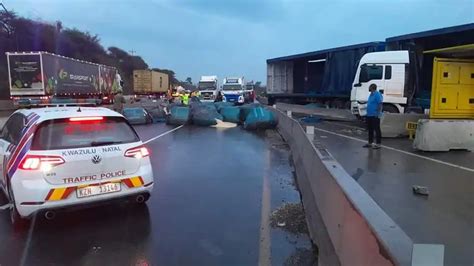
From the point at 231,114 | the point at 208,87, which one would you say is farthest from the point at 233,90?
the point at 231,114

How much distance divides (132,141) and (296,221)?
2553 mm

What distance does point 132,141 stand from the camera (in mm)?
6609

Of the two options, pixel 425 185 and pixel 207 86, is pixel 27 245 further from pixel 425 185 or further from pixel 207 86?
pixel 207 86

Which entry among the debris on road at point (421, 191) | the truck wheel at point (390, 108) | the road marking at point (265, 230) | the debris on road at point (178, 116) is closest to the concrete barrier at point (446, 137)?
the debris on road at point (421, 191)

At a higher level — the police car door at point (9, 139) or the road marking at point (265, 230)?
the police car door at point (9, 139)

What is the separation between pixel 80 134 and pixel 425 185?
6110 mm

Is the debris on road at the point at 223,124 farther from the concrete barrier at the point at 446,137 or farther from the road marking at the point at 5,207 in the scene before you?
the road marking at the point at 5,207

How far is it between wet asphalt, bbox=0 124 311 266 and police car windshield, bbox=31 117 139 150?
106 cm

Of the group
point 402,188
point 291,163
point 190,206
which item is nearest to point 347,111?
point 291,163

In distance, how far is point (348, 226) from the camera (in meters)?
3.69

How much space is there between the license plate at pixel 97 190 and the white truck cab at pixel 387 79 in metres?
14.2

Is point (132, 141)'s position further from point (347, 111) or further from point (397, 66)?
point (347, 111)

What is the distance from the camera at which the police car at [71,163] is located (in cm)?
572

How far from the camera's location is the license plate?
5.86m
